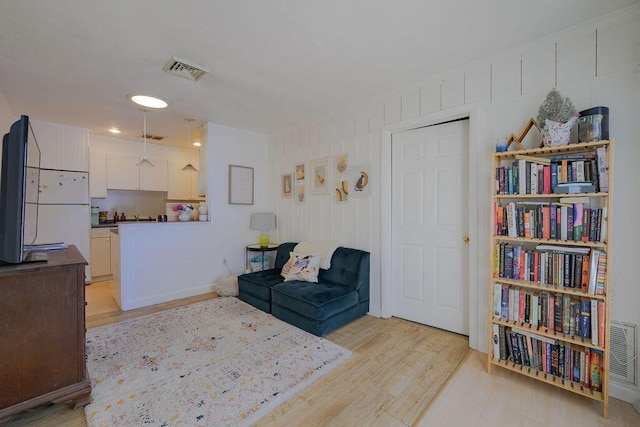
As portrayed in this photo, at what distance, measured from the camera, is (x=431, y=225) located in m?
2.89

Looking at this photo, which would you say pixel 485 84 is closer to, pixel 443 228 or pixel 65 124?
pixel 443 228

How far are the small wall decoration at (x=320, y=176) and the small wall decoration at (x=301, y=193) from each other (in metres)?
0.21

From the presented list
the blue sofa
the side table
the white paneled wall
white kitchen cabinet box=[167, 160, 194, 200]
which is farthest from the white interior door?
white kitchen cabinet box=[167, 160, 194, 200]

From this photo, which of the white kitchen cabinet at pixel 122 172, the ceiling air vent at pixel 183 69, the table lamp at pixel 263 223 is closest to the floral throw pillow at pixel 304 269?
the table lamp at pixel 263 223

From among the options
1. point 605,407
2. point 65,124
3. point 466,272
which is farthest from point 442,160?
point 65,124

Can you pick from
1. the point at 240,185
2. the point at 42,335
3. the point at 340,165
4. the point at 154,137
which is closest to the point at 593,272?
the point at 340,165

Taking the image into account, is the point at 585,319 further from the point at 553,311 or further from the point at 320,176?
the point at 320,176

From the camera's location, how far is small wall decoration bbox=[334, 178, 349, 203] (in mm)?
3527

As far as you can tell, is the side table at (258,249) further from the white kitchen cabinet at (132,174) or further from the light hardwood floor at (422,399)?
the white kitchen cabinet at (132,174)

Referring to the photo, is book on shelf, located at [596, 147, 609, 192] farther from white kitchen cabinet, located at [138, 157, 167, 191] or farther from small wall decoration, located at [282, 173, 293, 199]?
white kitchen cabinet, located at [138, 157, 167, 191]

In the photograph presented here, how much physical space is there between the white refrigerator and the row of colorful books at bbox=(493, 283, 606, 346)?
18.2 feet

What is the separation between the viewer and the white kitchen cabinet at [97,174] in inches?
186

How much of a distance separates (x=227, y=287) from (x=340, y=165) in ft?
7.54

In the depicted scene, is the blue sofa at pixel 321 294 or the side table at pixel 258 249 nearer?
→ the blue sofa at pixel 321 294
